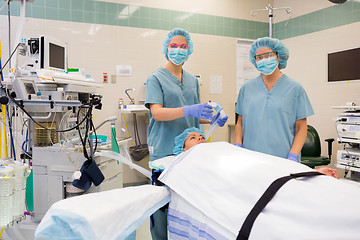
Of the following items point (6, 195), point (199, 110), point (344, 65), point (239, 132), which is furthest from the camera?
point (344, 65)

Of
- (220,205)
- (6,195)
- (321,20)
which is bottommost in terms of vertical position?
(6,195)

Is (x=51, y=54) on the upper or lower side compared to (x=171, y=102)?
upper

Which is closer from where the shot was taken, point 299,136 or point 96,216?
point 96,216

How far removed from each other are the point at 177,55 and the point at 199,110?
17.2 inches

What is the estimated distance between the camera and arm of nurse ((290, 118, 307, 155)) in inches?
62.9

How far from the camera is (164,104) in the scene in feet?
5.70

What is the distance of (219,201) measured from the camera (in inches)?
38.1

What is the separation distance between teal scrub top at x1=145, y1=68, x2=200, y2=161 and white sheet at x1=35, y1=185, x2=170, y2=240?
2.22ft

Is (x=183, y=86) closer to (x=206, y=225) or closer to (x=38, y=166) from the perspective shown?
(x=206, y=225)

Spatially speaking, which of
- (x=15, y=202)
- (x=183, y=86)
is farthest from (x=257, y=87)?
(x=15, y=202)

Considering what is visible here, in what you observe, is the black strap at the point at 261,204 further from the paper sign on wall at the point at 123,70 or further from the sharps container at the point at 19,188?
the paper sign on wall at the point at 123,70

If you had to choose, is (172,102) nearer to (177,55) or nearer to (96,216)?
(177,55)

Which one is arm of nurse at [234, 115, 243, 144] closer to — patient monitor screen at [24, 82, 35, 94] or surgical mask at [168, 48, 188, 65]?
surgical mask at [168, 48, 188, 65]

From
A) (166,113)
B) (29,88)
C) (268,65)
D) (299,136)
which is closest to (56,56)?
(29,88)
